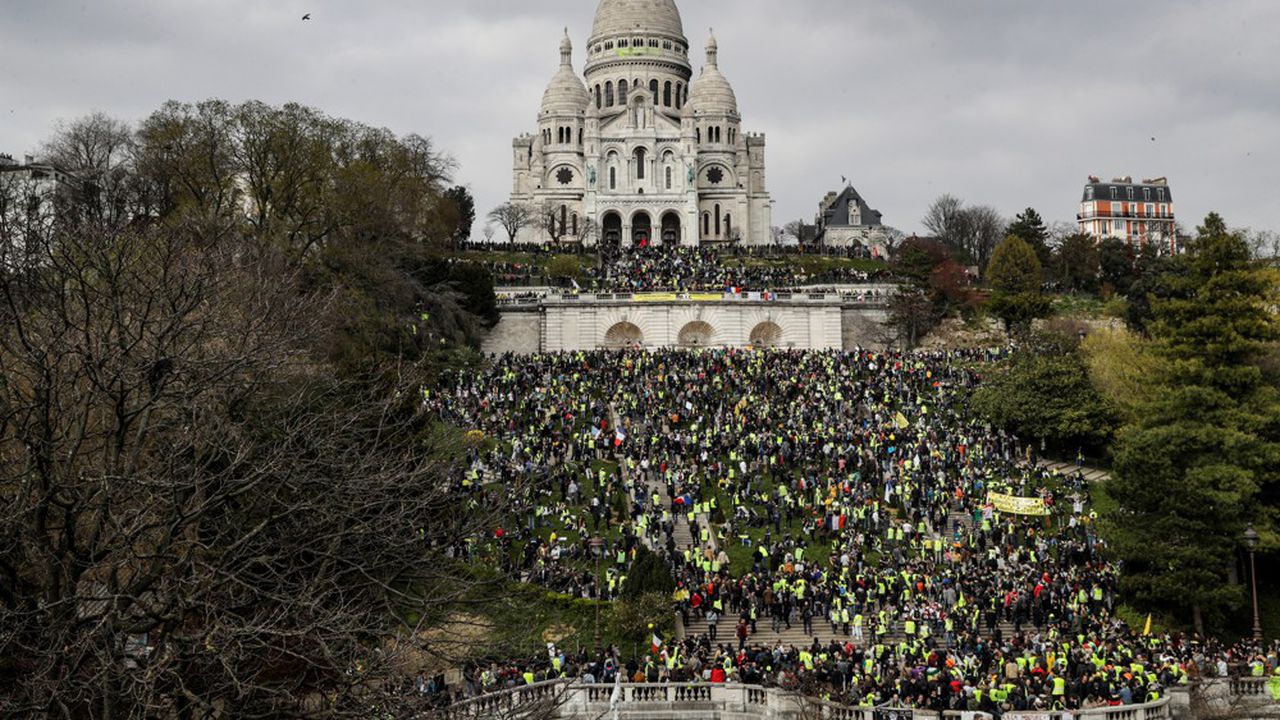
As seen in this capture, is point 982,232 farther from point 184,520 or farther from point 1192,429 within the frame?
point 184,520

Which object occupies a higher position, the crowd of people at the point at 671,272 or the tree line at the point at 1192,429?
the crowd of people at the point at 671,272

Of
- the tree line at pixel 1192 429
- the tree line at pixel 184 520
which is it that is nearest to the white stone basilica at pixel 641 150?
the tree line at pixel 1192 429

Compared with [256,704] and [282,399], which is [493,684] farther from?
[256,704]

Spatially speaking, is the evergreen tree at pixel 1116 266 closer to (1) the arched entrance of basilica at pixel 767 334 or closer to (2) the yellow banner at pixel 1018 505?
(1) the arched entrance of basilica at pixel 767 334

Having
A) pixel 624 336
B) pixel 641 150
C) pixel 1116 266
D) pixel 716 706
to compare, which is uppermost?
pixel 641 150

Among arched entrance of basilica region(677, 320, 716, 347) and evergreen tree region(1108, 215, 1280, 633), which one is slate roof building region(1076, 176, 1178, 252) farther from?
evergreen tree region(1108, 215, 1280, 633)

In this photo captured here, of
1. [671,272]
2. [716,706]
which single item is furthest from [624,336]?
[716,706]
